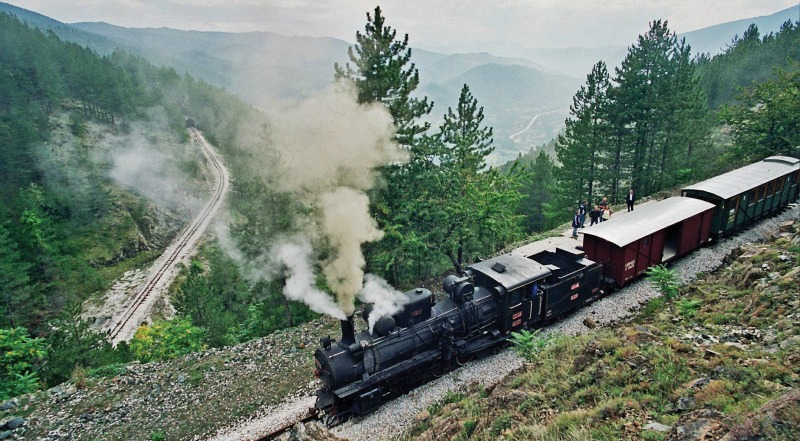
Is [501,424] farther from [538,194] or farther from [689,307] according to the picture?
[538,194]

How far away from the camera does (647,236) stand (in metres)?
16.5

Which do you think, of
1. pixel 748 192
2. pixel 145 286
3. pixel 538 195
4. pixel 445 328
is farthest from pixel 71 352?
pixel 538 195

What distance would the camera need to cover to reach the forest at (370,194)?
18609mm

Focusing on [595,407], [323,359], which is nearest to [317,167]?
[323,359]

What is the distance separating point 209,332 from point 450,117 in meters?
17.9

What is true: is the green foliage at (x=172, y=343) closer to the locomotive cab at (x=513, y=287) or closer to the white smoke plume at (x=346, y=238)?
the white smoke plume at (x=346, y=238)

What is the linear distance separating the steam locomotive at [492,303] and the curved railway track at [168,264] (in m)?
25.3

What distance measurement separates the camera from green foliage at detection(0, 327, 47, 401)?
14508 millimetres

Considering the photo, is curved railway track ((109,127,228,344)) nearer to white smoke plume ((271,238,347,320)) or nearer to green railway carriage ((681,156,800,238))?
white smoke plume ((271,238,347,320))

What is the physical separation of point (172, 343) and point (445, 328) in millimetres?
15001

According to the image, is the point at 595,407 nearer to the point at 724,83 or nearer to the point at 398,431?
the point at 398,431

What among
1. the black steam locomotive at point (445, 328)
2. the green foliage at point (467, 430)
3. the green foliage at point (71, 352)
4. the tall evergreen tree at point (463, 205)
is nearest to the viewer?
the green foliage at point (467, 430)

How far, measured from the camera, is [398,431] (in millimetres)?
10734

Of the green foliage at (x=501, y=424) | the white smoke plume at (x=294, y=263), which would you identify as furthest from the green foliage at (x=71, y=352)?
the green foliage at (x=501, y=424)
